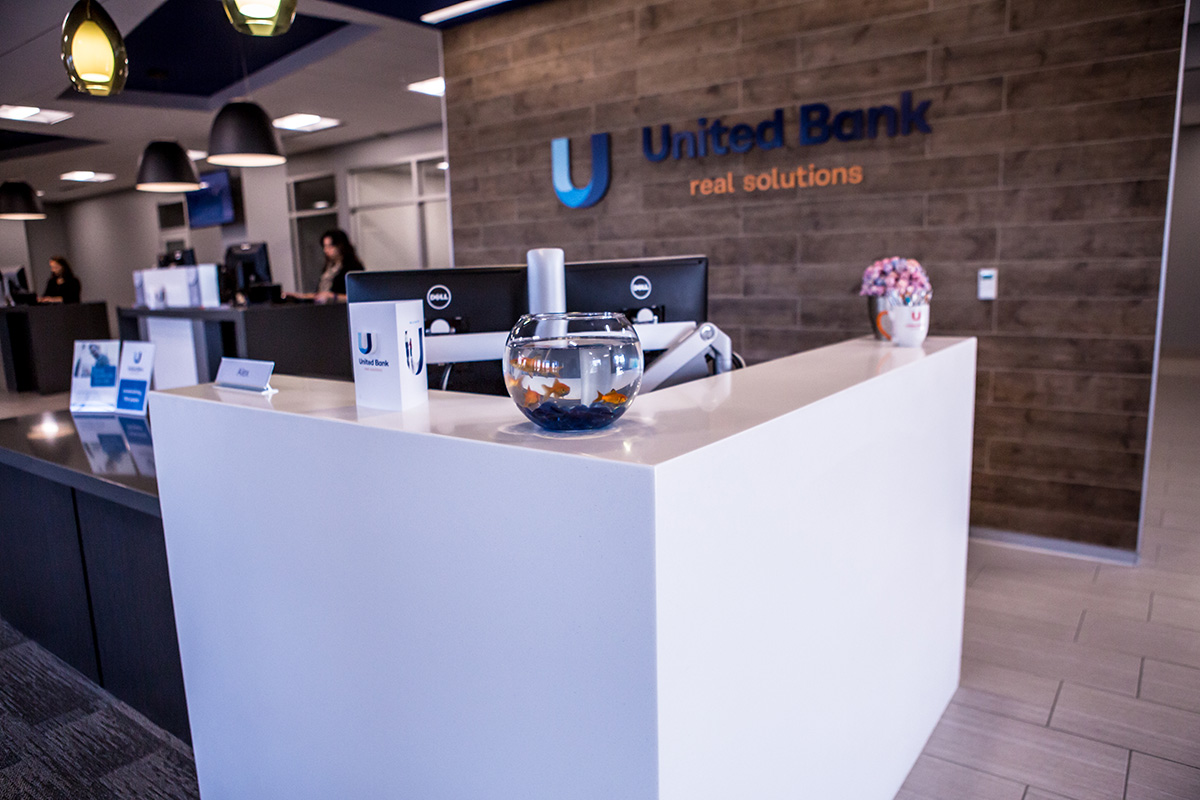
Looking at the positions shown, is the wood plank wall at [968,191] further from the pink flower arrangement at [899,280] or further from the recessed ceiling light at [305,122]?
the recessed ceiling light at [305,122]

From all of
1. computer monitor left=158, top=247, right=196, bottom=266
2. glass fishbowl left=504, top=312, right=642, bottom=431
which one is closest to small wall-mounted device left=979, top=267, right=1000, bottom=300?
glass fishbowl left=504, top=312, right=642, bottom=431

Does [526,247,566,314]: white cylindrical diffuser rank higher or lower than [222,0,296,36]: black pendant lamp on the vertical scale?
lower

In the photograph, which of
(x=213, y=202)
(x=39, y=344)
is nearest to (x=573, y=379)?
(x=39, y=344)

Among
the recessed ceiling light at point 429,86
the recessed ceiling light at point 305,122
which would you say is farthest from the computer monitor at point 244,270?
the recessed ceiling light at point 305,122

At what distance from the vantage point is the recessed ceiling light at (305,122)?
8.37 metres

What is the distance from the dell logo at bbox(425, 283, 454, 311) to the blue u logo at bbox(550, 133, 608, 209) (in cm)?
262

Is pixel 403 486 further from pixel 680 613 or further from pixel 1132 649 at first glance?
pixel 1132 649

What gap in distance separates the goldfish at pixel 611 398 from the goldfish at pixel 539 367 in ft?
0.21

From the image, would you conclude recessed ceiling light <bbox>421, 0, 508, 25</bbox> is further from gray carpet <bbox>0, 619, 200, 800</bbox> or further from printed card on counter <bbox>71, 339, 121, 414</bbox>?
gray carpet <bbox>0, 619, 200, 800</bbox>

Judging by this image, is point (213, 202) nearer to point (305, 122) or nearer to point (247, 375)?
point (305, 122)

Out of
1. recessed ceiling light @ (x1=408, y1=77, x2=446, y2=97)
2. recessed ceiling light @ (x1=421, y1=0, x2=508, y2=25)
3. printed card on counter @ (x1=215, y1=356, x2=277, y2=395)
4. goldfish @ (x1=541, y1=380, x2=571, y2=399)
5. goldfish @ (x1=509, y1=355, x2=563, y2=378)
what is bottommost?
printed card on counter @ (x1=215, y1=356, x2=277, y2=395)

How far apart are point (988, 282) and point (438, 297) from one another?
253 centimetres

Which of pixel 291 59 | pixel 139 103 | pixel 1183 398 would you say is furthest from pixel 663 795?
pixel 139 103

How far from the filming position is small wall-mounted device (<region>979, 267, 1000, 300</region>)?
134 inches
